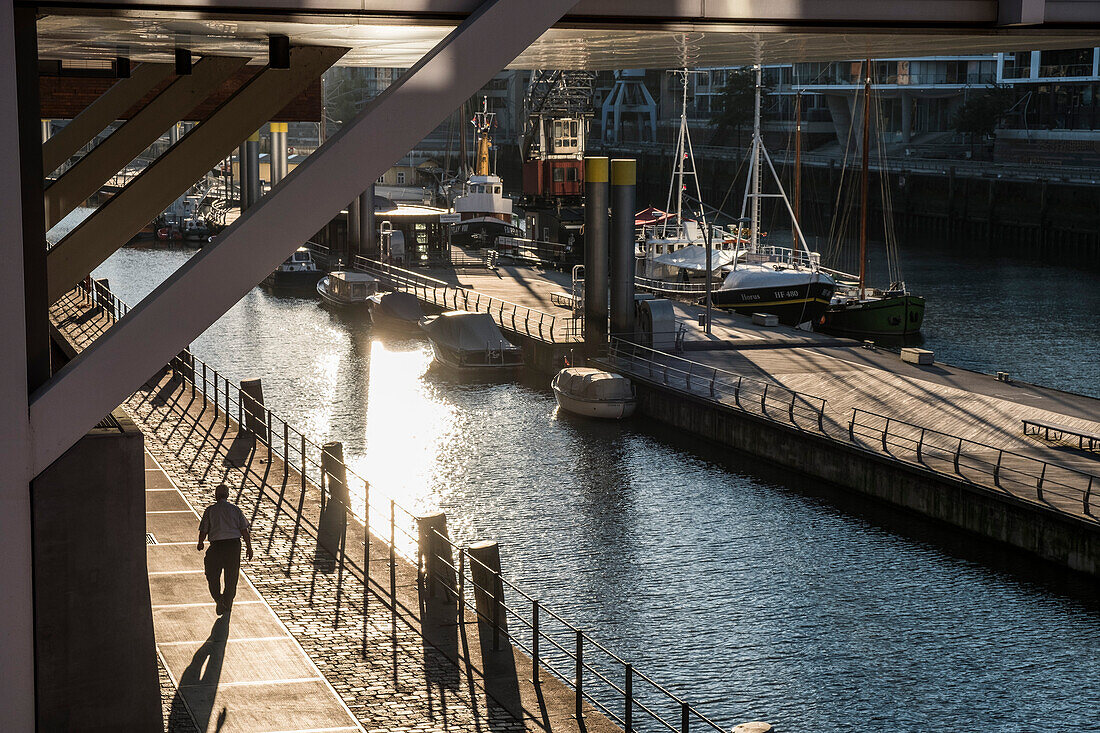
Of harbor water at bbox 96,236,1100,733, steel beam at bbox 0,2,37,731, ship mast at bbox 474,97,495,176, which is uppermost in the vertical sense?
ship mast at bbox 474,97,495,176

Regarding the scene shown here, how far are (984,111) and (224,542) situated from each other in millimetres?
88173

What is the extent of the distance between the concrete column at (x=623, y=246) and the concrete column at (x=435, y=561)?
2090cm

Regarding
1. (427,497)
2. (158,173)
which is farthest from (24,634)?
(427,497)

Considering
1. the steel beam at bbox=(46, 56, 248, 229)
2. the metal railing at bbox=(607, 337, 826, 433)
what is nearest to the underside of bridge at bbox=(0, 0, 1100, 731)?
the steel beam at bbox=(46, 56, 248, 229)

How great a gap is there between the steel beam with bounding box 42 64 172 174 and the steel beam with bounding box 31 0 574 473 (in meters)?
8.78

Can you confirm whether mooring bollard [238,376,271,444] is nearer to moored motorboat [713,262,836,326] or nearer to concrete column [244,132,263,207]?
moored motorboat [713,262,836,326]

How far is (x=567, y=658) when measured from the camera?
17.4m

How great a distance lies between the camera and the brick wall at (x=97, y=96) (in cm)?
1755

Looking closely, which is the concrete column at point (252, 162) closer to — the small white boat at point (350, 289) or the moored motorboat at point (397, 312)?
the small white boat at point (350, 289)

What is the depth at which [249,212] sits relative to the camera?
5605 millimetres

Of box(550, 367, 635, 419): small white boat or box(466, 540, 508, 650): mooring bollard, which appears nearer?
box(466, 540, 508, 650): mooring bollard

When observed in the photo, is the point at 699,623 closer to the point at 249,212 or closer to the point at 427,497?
the point at 427,497

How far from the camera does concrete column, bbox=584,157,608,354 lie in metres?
37.2

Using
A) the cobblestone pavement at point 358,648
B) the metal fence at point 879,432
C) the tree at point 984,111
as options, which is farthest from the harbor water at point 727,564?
the tree at point 984,111
